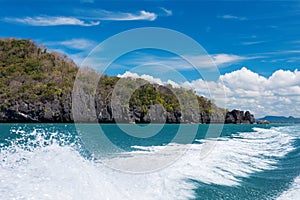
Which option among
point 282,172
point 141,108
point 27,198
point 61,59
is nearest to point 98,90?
point 141,108

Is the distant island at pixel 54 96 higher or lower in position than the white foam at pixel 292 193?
higher

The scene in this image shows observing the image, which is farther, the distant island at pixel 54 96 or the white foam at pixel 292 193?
the distant island at pixel 54 96

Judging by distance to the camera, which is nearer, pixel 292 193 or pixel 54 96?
pixel 292 193

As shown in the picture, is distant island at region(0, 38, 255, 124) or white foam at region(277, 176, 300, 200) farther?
distant island at region(0, 38, 255, 124)

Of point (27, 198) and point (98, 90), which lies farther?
point (98, 90)

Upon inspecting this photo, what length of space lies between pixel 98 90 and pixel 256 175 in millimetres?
89529

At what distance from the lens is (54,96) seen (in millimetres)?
96438

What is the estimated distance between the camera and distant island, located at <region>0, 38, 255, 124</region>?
91.2 meters

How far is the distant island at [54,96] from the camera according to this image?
91.2m

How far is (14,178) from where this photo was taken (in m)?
8.21

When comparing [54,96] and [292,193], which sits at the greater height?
[54,96]

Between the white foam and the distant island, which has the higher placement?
the distant island

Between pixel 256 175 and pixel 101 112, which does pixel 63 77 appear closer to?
pixel 101 112

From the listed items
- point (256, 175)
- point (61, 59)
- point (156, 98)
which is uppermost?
point (61, 59)
